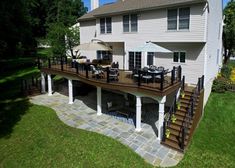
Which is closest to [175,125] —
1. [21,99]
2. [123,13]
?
[123,13]

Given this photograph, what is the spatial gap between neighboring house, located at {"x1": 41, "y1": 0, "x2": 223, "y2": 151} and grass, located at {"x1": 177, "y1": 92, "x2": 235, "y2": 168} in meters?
0.70

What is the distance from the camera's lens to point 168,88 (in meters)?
10.9

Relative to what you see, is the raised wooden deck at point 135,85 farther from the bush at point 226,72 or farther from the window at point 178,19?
the bush at point 226,72

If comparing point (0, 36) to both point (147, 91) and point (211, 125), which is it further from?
point (211, 125)

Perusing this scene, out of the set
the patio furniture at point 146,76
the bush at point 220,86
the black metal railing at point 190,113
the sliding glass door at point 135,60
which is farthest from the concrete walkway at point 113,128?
the bush at point 220,86

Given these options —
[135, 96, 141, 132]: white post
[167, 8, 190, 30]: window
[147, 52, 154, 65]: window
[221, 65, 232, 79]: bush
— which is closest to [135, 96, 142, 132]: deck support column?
[135, 96, 141, 132]: white post

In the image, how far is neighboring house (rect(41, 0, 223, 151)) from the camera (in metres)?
11.1

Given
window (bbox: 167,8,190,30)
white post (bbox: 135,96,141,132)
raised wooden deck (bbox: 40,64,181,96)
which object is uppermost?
window (bbox: 167,8,190,30)

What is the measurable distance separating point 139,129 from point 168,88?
10.5 ft

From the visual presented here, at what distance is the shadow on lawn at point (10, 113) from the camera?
12461mm

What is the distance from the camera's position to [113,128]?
1229 cm

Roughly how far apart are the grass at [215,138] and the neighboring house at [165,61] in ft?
2.29

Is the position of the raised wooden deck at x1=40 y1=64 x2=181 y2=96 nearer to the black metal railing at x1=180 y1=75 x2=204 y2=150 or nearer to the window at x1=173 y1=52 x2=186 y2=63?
the black metal railing at x1=180 y1=75 x2=204 y2=150

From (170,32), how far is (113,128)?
27.8 ft
